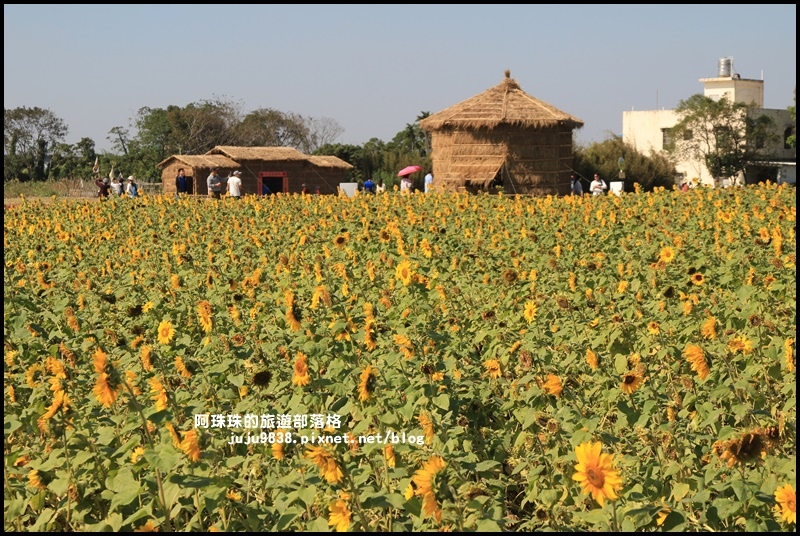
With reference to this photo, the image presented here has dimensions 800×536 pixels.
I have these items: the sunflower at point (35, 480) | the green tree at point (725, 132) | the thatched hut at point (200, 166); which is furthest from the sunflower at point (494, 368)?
the green tree at point (725, 132)

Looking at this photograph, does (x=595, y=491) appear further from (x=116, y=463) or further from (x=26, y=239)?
(x=26, y=239)

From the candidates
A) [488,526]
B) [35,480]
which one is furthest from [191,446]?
[488,526]

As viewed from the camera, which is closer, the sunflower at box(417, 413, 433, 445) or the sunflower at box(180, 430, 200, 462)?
the sunflower at box(180, 430, 200, 462)

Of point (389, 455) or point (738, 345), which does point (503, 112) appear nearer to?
point (738, 345)

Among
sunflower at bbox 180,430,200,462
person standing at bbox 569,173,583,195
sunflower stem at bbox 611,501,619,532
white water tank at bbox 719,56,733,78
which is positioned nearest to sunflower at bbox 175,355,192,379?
sunflower at bbox 180,430,200,462

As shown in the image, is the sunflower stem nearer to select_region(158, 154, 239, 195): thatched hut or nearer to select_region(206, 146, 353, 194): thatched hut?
select_region(158, 154, 239, 195): thatched hut

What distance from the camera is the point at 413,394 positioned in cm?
391

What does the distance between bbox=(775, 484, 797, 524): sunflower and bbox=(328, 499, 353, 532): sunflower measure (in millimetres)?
1205

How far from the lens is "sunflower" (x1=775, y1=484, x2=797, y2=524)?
2.81 metres

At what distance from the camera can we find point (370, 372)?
3.57m

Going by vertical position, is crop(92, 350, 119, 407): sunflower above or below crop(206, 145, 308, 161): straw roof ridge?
below

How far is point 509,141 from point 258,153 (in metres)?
15.4

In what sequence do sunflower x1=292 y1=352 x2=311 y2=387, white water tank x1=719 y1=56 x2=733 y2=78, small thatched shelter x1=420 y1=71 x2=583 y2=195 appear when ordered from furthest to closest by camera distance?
1. white water tank x1=719 y1=56 x2=733 y2=78
2. small thatched shelter x1=420 y1=71 x2=583 y2=195
3. sunflower x1=292 y1=352 x2=311 y2=387

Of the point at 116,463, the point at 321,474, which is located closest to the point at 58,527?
the point at 116,463
